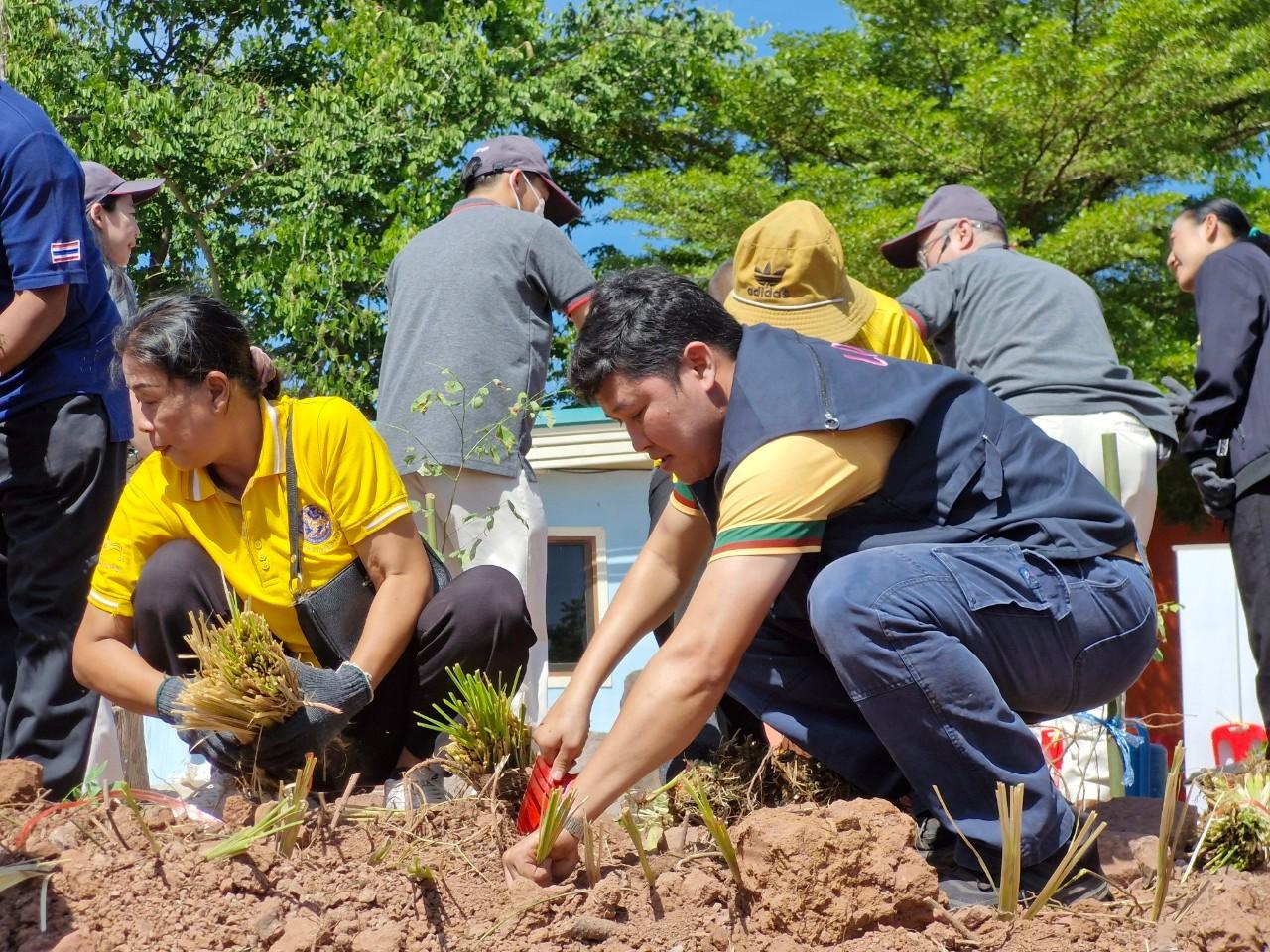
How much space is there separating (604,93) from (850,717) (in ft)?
41.1

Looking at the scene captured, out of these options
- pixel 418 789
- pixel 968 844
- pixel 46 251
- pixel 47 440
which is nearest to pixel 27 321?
pixel 46 251

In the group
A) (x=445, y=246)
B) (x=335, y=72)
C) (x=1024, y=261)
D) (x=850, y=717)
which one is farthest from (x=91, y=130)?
(x=850, y=717)

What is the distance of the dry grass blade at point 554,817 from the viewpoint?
2.33 m

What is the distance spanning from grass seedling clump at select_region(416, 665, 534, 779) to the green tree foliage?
27.9 ft

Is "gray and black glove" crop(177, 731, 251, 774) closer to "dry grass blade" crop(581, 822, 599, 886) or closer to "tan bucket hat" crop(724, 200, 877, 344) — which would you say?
"dry grass blade" crop(581, 822, 599, 886)

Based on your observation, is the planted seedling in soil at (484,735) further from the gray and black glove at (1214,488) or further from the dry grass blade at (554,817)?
the gray and black glove at (1214,488)

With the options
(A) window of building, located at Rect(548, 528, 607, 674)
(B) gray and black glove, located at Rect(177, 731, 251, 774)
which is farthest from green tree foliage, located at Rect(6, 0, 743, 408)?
(B) gray and black glove, located at Rect(177, 731, 251, 774)

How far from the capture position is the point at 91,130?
1263cm

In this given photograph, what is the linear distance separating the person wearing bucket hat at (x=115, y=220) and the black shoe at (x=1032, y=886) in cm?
321

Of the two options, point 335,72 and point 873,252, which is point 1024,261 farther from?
point 335,72

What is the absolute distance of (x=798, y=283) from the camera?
11.6 ft

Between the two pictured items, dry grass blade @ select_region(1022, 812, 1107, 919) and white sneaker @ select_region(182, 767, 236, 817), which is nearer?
dry grass blade @ select_region(1022, 812, 1107, 919)

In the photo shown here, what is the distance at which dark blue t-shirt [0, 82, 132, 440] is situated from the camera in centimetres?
346

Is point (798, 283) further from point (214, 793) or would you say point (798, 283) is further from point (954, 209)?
point (214, 793)
